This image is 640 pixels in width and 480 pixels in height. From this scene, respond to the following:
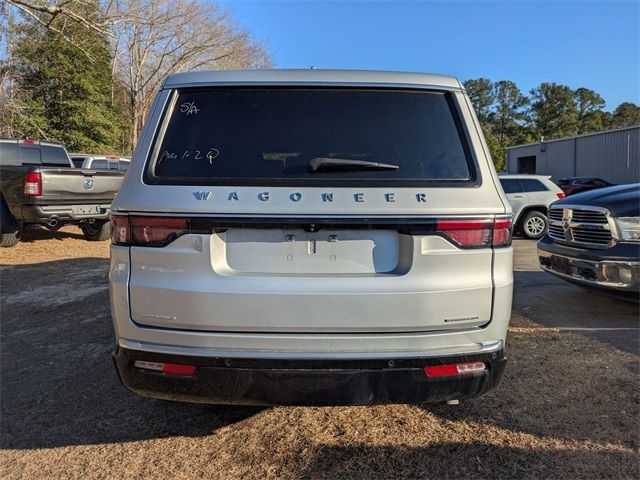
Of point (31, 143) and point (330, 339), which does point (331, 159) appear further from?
point (31, 143)

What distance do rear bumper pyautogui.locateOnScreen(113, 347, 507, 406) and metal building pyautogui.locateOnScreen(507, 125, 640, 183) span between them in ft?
111

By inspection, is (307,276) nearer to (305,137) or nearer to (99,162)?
(305,137)

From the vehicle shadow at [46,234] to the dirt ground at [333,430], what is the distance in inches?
277

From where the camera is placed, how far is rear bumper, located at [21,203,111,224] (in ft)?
27.3

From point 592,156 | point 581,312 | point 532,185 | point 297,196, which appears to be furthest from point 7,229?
point 592,156

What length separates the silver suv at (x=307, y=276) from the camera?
7.34ft

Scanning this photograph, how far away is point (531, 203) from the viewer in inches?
507

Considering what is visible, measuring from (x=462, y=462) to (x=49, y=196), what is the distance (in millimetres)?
8087

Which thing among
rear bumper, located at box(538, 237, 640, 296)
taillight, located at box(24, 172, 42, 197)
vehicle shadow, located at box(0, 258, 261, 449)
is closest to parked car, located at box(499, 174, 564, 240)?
rear bumper, located at box(538, 237, 640, 296)

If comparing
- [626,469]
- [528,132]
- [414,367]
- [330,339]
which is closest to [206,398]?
[330,339]

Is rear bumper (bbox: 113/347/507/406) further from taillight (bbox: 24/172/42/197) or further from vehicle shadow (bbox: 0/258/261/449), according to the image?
taillight (bbox: 24/172/42/197)

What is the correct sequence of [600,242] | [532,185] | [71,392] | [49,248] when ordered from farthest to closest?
[532,185]
[49,248]
[600,242]
[71,392]

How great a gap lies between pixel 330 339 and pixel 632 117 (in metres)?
92.0

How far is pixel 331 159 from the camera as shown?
→ 2350mm
